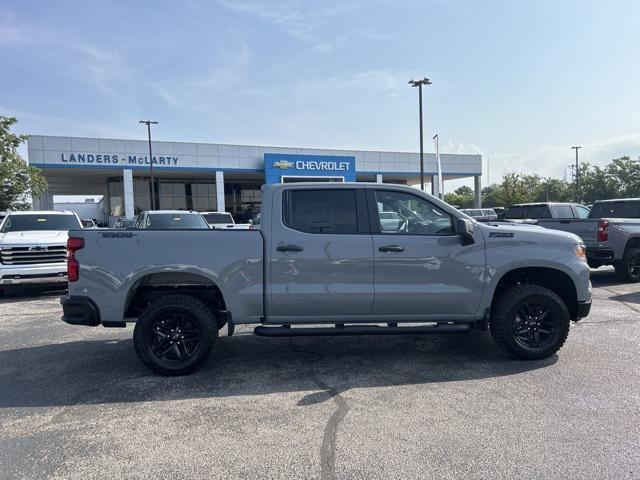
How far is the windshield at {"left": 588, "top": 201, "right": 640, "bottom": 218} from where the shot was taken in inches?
451

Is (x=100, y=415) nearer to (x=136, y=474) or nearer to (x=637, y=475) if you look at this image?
(x=136, y=474)

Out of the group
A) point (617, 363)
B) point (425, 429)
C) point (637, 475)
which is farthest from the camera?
point (617, 363)

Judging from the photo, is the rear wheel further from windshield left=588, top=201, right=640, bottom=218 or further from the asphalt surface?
the asphalt surface

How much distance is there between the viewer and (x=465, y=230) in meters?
4.73

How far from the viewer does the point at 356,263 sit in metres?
4.81

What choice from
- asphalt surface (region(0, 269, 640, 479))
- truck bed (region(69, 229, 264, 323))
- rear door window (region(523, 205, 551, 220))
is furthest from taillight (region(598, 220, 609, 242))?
truck bed (region(69, 229, 264, 323))

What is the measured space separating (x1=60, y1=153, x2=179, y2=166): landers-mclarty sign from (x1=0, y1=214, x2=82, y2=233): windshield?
86.0ft

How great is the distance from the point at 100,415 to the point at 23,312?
5524 mm

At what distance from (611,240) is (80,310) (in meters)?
10.3

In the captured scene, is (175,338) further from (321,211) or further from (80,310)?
(321,211)

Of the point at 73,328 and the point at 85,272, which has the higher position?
the point at 85,272

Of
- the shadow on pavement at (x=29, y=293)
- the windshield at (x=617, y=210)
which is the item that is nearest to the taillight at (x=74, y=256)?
the shadow on pavement at (x=29, y=293)

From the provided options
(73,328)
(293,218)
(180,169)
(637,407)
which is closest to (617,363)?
(637,407)

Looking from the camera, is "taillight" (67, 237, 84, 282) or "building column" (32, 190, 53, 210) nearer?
"taillight" (67, 237, 84, 282)
